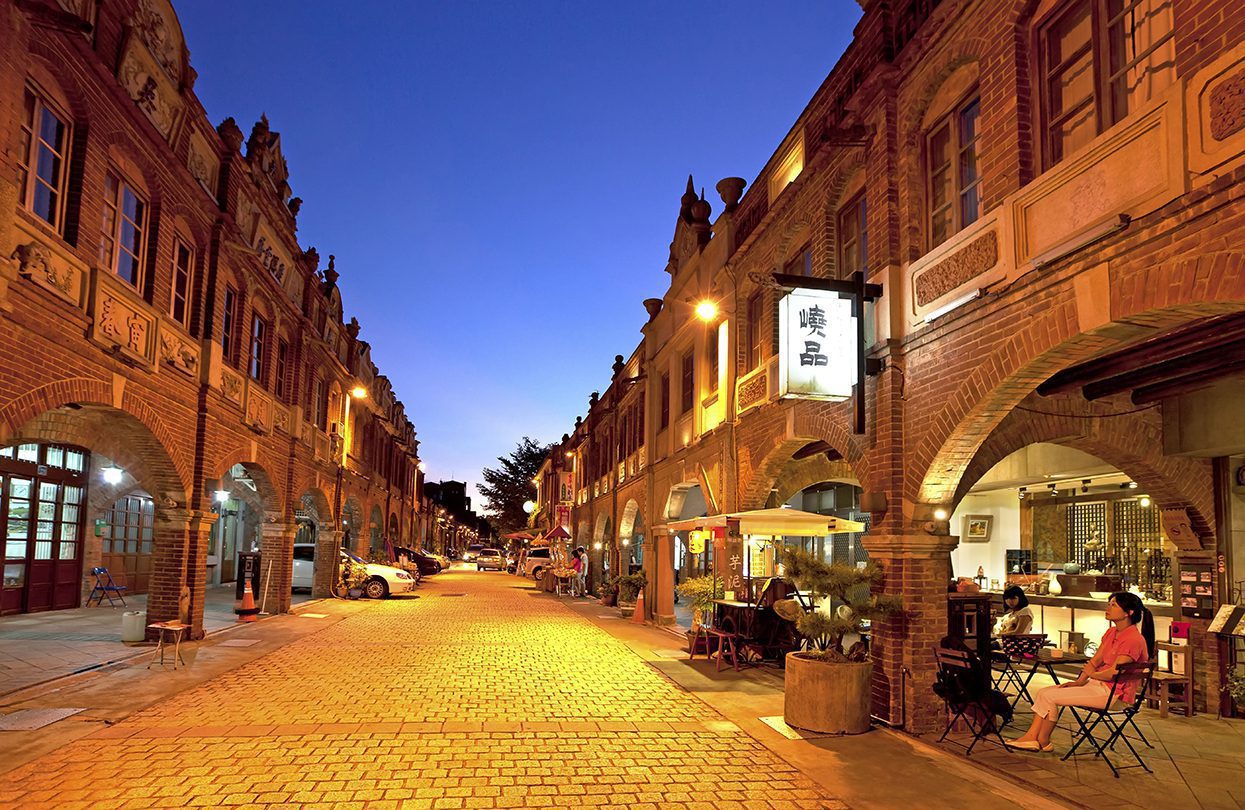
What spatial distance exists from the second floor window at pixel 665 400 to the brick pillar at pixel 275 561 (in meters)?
9.36

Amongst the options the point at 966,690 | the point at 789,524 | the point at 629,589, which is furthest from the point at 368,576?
the point at 966,690

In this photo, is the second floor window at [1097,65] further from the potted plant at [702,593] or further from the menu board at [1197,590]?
the potted plant at [702,593]

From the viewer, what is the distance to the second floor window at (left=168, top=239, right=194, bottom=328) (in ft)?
45.8

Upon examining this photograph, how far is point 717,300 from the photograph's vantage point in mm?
16656

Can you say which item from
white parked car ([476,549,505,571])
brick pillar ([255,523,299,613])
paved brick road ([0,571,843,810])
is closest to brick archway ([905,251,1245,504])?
paved brick road ([0,571,843,810])

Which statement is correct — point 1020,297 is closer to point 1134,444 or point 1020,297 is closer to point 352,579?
point 1134,444

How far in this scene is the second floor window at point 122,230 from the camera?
1150 cm

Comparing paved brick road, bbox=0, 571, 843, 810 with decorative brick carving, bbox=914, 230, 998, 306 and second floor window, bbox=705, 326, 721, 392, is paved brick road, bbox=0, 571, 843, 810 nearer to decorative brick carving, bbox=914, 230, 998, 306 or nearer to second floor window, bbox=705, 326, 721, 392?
decorative brick carving, bbox=914, 230, 998, 306

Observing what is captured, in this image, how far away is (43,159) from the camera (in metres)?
9.91

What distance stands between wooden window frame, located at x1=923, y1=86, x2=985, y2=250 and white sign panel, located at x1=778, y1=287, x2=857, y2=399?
1.24 metres

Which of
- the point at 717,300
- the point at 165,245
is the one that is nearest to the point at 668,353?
the point at 717,300

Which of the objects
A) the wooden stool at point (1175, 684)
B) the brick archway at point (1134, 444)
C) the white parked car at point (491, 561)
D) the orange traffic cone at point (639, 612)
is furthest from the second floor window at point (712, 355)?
the white parked car at point (491, 561)

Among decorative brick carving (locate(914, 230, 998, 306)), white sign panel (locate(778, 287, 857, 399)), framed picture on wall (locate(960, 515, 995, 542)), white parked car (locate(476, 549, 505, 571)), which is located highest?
decorative brick carving (locate(914, 230, 998, 306))

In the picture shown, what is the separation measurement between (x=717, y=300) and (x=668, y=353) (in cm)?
490
